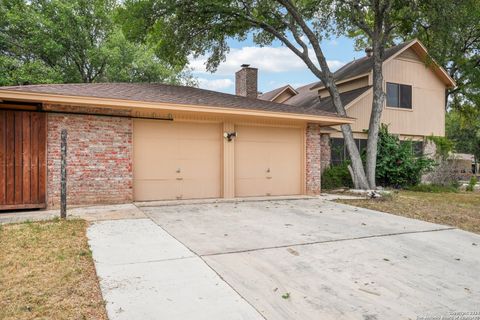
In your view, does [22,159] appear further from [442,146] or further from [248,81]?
[442,146]

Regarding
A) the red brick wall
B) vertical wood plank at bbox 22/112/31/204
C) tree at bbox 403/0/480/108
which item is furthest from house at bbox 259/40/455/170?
vertical wood plank at bbox 22/112/31/204

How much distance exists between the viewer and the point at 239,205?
9.04m

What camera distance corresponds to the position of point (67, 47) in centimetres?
2144

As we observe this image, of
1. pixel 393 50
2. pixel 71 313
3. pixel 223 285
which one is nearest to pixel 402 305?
pixel 223 285

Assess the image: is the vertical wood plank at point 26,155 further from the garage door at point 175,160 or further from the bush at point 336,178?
the bush at point 336,178

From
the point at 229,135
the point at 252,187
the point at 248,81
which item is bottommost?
the point at 252,187

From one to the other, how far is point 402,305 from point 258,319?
144 cm

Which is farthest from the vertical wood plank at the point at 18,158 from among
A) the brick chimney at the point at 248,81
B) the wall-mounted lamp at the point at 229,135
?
the brick chimney at the point at 248,81

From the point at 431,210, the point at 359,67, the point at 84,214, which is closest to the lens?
the point at 84,214

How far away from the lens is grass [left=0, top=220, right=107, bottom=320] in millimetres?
2965

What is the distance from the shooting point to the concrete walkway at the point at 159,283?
3.01 metres

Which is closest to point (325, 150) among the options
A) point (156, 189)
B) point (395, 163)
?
point (395, 163)

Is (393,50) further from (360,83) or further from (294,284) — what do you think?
(294,284)

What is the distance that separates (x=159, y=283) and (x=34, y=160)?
5.79m
